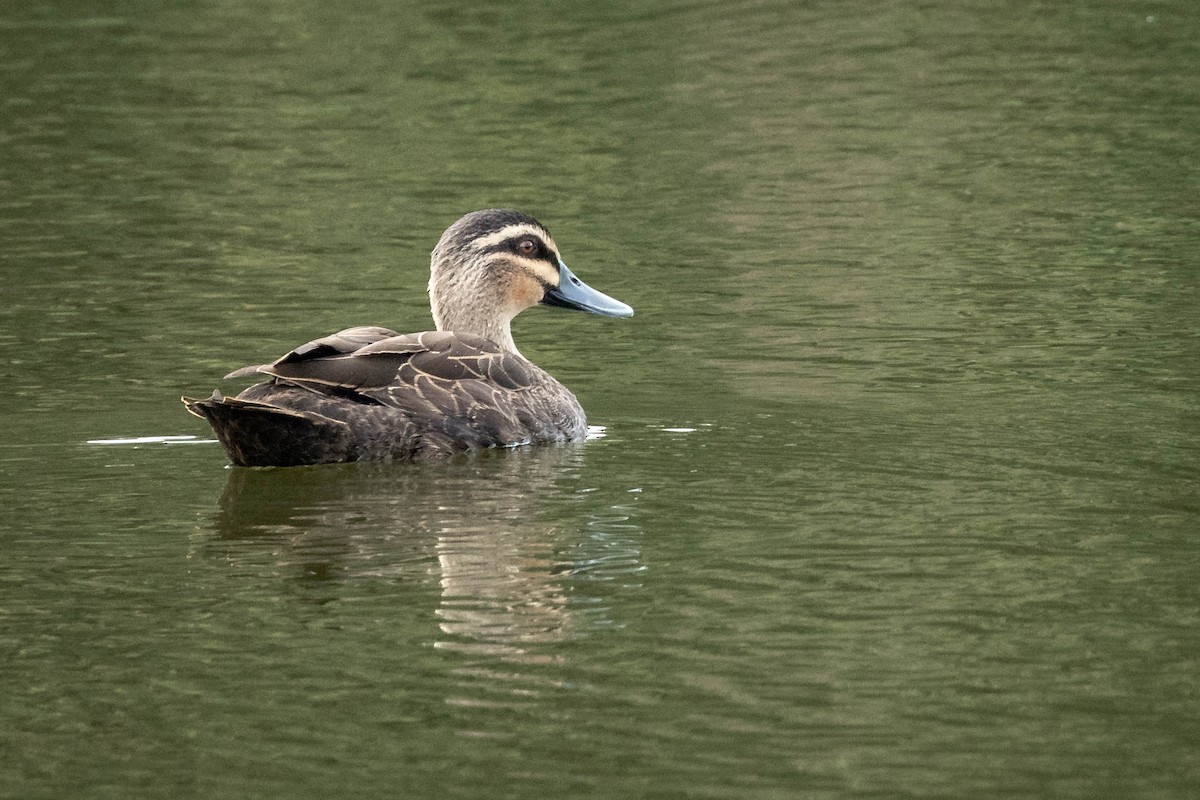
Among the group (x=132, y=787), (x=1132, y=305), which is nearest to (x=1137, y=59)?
(x=1132, y=305)

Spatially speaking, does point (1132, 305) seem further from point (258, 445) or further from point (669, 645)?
point (669, 645)

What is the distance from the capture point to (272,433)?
37.7 feet

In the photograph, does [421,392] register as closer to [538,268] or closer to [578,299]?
[538,268]

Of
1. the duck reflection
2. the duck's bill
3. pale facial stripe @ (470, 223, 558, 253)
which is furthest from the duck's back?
the duck's bill

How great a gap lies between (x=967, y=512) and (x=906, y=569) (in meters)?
1.06

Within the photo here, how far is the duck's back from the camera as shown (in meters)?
11.5

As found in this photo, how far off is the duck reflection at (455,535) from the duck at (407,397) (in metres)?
0.13

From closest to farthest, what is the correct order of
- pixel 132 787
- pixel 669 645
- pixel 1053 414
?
pixel 132 787 < pixel 669 645 < pixel 1053 414

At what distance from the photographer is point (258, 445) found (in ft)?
37.8

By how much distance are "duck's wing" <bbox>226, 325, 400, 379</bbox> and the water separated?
0.58 meters

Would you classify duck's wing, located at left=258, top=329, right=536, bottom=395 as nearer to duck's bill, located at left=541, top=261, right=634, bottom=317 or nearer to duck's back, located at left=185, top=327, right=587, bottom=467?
duck's back, located at left=185, top=327, right=587, bottom=467

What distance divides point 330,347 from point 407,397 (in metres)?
0.49

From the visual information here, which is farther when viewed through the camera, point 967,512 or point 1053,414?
point 1053,414

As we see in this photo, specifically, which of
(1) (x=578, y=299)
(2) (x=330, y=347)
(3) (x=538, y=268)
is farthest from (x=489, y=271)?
(2) (x=330, y=347)
